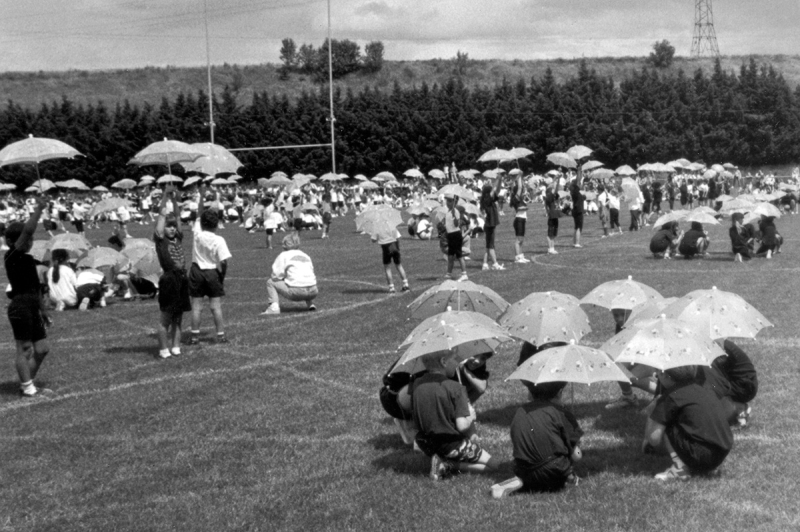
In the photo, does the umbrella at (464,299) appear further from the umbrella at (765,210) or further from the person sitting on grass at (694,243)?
the person sitting on grass at (694,243)

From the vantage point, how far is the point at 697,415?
714 cm

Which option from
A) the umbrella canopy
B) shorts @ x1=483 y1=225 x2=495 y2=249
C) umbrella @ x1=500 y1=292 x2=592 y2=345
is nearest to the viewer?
umbrella @ x1=500 y1=292 x2=592 y2=345

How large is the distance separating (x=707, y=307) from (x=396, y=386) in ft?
8.95

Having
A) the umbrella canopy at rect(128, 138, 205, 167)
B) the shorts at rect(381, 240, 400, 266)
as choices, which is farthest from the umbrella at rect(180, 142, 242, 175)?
the shorts at rect(381, 240, 400, 266)

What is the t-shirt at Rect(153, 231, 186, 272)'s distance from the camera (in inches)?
514

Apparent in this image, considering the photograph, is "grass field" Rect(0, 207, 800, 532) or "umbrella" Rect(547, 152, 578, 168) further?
"umbrella" Rect(547, 152, 578, 168)

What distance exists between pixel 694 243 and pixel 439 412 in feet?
55.6

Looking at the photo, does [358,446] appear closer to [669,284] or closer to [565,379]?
[565,379]

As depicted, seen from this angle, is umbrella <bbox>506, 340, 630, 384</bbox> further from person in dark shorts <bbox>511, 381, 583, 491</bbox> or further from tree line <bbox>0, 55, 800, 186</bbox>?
tree line <bbox>0, 55, 800, 186</bbox>

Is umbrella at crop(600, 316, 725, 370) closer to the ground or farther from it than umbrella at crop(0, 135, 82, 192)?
closer to the ground

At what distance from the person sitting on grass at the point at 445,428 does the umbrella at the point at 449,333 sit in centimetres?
31

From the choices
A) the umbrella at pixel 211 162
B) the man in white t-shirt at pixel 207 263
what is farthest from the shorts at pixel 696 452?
the umbrella at pixel 211 162

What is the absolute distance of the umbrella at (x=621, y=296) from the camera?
30.9ft

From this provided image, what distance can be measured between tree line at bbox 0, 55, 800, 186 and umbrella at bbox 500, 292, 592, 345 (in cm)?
6621
